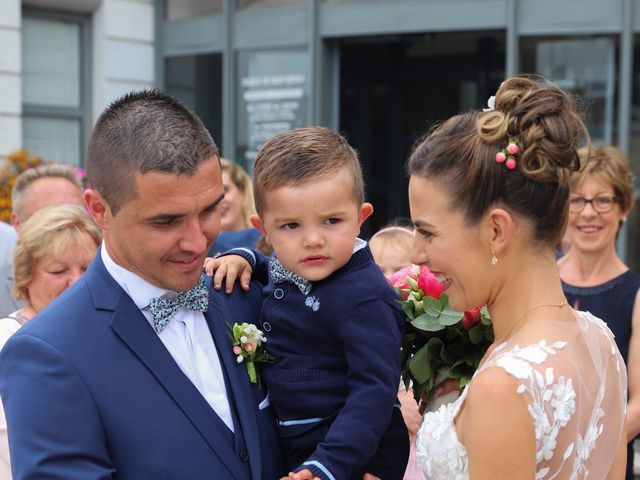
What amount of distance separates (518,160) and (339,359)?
0.93 metres

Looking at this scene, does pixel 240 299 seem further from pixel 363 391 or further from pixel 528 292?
pixel 528 292

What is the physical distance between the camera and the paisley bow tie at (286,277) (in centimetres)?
279

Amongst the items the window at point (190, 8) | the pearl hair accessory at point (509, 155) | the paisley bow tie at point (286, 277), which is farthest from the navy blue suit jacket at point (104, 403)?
the window at point (190, 8)

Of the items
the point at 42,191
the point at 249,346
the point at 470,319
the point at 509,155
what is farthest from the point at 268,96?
the point at 509,155

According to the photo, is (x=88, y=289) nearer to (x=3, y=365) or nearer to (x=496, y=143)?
(x=3, y=365)

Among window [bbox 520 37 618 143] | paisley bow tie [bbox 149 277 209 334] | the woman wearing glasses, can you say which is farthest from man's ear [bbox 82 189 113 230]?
window [bbox 520 37 618 143]

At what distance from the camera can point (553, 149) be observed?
2164mm

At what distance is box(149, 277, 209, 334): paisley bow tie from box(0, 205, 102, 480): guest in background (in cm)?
180

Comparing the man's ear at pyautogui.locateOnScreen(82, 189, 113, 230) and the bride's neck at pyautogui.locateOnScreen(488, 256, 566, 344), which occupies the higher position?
the man's ear at pyautogui.locateOnScreen(82, 189, 113, 230)

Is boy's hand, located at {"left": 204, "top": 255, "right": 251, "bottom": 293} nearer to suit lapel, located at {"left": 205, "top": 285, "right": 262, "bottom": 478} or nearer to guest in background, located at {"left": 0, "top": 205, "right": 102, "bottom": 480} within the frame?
suit lapel, located at {"left": 205, "top": 285, "right": 262, "bottom": 478}

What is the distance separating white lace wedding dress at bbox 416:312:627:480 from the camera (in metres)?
2.06

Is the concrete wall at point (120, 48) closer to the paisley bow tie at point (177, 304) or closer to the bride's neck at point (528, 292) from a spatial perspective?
the paisley bow tie at point (177, 304)

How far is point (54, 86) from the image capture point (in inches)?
420

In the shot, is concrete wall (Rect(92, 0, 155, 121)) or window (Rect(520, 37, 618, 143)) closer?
window (Rect(520, 37, 618, 143))
